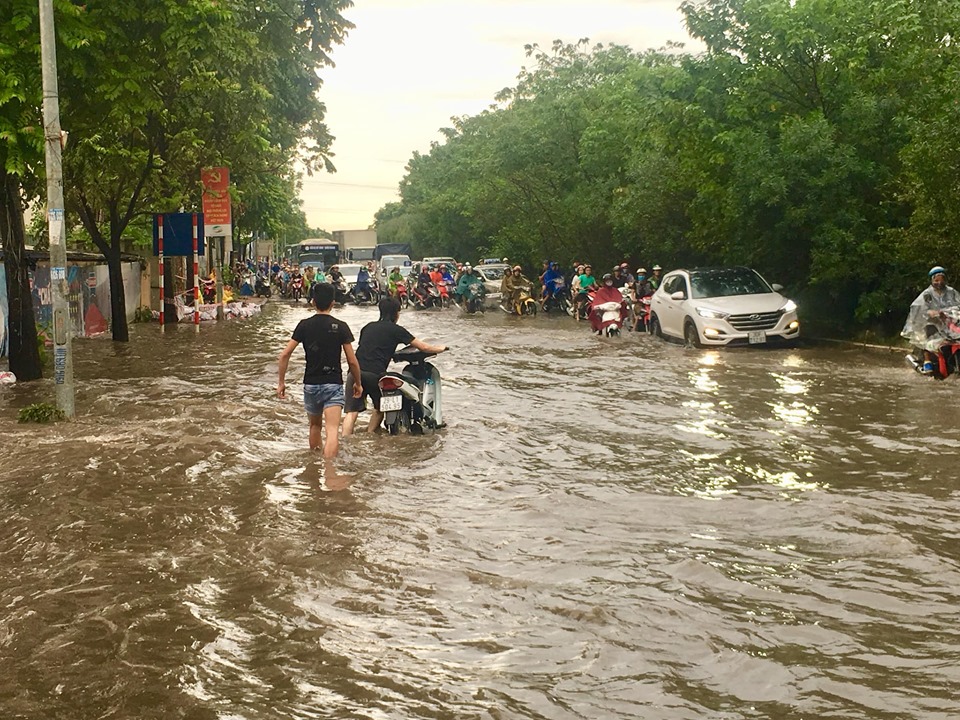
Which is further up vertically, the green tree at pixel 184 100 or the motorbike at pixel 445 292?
the green tree at pixel 184 100

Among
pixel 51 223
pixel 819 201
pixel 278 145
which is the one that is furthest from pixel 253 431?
pixel 278 145

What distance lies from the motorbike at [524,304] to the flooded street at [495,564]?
876 inches

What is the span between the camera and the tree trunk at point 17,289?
701 inches

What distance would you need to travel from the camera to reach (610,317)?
26.9m

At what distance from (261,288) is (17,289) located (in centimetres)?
4371

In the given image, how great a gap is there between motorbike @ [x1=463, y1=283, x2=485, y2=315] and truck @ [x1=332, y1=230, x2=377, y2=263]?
52115mm

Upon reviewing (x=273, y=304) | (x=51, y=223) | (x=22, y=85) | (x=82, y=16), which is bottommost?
(x=273, y=304)

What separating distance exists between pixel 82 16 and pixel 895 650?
45.4ft

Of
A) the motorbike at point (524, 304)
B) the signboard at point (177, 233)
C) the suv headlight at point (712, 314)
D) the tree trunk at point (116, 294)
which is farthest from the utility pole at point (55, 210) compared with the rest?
the motorbike at point (524, 304)

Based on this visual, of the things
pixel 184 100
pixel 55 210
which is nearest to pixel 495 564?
pixel 55 210

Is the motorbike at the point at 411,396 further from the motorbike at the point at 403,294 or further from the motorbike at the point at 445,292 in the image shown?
the motorbike at the point at 445,292

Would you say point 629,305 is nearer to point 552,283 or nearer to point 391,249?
point 552,283

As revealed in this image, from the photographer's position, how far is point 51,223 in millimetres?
14328

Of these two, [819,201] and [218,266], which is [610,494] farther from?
[218,266]
